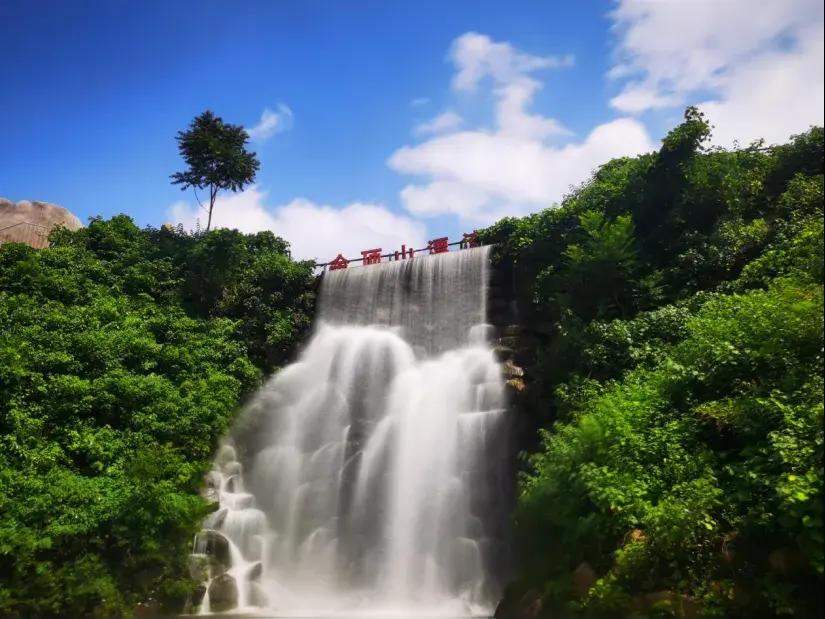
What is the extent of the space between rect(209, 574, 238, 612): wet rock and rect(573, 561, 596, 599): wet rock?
7.03m

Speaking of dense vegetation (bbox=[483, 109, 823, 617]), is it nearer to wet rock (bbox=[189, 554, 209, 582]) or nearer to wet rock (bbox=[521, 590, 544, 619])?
wet rock (bbox=[521, 590, 544, 619])

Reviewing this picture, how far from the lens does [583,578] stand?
788 cm

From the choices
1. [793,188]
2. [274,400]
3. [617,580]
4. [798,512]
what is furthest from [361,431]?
[793,188]

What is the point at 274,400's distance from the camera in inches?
686

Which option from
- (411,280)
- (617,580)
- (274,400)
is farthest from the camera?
(411,280)

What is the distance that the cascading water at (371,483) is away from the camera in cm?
1203

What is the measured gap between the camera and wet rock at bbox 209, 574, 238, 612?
11445mm

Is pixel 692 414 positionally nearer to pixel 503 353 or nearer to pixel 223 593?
pixel 503 353

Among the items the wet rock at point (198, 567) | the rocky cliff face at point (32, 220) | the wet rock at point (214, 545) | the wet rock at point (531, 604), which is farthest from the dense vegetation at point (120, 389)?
the wet rock at point (531, 604)

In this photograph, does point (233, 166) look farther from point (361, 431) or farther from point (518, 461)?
point (518, 461)

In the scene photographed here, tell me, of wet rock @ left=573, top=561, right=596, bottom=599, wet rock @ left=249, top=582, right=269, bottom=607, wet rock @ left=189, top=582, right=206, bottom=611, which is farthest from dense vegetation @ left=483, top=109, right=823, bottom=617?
wet rock @ left=189, top=582, right=206, bottom=611

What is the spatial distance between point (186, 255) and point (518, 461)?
633 inches

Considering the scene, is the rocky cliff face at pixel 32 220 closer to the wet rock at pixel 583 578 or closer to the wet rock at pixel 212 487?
the wet rock at pixel 212 487

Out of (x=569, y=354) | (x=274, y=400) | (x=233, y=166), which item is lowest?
(x=274, y=400)
